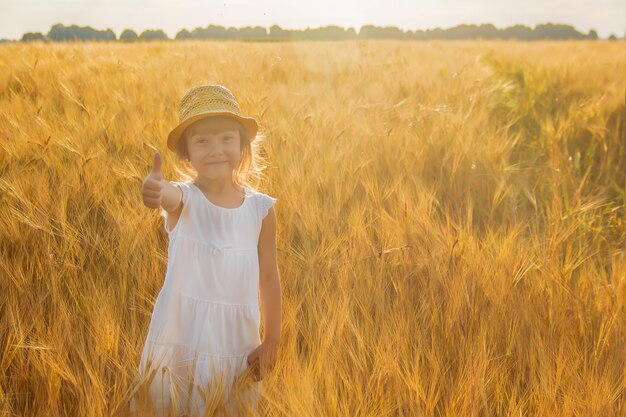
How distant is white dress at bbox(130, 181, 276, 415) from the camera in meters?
1.16

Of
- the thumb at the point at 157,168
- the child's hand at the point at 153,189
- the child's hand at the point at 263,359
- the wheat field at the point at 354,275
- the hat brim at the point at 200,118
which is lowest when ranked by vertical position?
the child's hand at the point at 263,359

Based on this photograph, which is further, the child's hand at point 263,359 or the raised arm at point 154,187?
the child's hand at point 263,359

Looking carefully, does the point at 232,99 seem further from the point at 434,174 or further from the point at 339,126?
the point at 339,126

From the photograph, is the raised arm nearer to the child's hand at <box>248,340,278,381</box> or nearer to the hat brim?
the hat brim

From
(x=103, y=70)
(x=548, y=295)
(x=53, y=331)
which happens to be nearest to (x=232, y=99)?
(x=53, y=331)

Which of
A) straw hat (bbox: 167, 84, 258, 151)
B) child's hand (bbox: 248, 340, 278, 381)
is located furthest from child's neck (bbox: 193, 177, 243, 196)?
child's hand (bbox: 248, 340, 278, 381)

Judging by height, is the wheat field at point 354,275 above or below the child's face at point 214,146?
below

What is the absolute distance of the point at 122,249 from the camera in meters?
1.55

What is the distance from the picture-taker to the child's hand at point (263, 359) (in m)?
1.18

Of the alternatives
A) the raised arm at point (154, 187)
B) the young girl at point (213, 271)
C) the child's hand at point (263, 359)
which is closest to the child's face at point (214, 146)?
the young girl at point (213, 271)

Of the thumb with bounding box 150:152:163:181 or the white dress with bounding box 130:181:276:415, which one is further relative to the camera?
the white dress with bounding box 130:181:276:415

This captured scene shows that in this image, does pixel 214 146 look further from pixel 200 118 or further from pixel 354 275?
pixel 354 275

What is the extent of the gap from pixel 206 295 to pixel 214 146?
0.31 meters

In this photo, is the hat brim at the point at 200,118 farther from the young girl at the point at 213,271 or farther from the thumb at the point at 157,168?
the thumb at the point at 157,168
